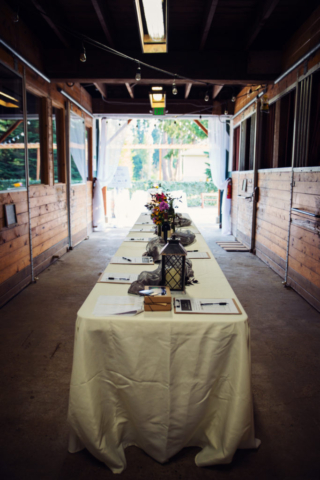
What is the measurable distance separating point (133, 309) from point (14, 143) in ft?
10.1

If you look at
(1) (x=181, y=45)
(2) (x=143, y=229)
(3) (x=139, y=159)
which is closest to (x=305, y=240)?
(2) (x=143, y=229)

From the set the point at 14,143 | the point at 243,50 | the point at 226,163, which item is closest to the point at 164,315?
the point at 14,143

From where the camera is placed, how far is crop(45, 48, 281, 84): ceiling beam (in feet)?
16.7

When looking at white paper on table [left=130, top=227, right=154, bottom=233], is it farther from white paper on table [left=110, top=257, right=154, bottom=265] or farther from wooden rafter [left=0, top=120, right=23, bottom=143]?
wooden rafter [left=0, top=120, right=23, bottom=143]

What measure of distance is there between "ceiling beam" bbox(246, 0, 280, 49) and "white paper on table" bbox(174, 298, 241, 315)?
332 centimetres

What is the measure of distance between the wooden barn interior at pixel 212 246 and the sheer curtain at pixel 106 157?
200 centimetres

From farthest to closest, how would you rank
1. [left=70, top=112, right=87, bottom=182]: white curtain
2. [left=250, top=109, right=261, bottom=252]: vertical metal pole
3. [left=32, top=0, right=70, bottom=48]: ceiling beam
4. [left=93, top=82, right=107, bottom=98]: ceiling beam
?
1. [left=93, top=82, right=107, bottom=98]: ceiling beam
2. [left=70, top=112, right=87, bottom=182]: white curtain
3. [left=250, top=109, right=261, bottom=252]: vertical metal pole
4. [left=32, top=0, right=70, bottom=48]: ceiling beam

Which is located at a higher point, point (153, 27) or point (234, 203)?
point (153, 27)

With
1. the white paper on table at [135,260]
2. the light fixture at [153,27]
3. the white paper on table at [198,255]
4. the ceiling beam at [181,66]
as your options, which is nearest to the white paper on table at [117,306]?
the white paper on table at [135,260]

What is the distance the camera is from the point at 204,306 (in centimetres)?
174

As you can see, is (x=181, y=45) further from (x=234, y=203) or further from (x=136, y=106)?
(x=234, y=203)

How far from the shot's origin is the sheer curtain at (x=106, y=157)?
880cm

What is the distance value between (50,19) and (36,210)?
7.29 ft

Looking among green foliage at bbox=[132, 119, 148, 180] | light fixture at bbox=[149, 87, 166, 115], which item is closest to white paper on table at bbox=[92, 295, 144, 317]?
light fixture at bbox=[149, 87, 166, 115]
